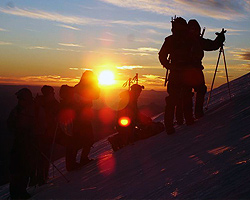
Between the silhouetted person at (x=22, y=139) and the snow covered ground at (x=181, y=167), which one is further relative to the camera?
the silhouetted person at (x=22, y=139)

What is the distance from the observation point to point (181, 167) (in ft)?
17.0

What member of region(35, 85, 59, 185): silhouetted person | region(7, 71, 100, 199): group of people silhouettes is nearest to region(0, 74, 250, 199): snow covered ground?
region(7, 71, 100, 199): group of people silhouettes

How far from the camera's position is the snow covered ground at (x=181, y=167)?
4.11 metres

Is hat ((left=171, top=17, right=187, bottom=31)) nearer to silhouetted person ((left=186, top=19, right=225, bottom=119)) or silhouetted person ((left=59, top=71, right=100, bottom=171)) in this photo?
silhouetted person ((left=186, top=19, right=225, bottom=119))

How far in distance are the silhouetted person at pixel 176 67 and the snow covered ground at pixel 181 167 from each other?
16.3 inches

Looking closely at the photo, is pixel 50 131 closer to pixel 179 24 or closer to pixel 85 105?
pixel 85 105

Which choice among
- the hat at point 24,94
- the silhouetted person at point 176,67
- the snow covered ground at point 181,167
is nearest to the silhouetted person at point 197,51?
the silhouetted person at point 176,67

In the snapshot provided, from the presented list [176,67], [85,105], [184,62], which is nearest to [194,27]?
[184,62]

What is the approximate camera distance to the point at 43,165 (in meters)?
8.04

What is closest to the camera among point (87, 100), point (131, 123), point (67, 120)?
point (67, 120)

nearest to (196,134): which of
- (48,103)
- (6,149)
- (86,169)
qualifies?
(86,169)

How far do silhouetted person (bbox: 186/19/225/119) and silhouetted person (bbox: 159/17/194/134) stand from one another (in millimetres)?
111

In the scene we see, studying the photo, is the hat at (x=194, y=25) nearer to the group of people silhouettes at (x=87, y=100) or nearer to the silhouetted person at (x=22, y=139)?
the group of people silhouettes at (x=87, y=100)

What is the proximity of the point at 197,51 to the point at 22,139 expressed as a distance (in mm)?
3867
